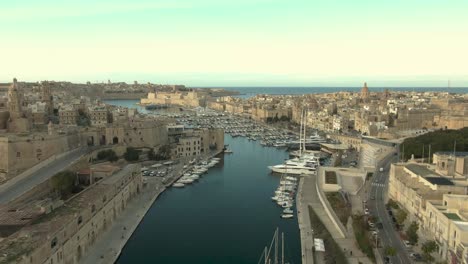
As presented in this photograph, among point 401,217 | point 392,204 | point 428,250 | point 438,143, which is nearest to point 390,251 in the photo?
point 428,250

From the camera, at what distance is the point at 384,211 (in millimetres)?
14094

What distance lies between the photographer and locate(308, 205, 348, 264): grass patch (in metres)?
10.9

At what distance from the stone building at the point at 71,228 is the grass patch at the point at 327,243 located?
6218 millimetres

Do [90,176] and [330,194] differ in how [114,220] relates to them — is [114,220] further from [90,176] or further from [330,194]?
[330,194]

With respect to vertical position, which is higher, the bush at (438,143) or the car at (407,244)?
the bush at (438,143)

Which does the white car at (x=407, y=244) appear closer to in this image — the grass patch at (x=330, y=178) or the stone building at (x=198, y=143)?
the grass patch at (x=330, y=178)

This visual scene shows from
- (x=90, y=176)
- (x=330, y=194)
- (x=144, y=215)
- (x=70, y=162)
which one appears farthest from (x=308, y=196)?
(x=70, y=162)

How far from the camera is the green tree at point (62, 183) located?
Answer: 624 inches

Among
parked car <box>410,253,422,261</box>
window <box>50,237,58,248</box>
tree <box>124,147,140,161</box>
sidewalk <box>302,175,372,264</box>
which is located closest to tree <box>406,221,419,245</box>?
parked car <box>410,253,422,261</box>

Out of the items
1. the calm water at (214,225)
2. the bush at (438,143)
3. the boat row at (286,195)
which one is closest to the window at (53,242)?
the calm water at (214,225)

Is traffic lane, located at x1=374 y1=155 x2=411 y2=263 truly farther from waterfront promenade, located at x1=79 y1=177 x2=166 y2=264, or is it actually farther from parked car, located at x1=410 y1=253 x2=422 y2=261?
waterfront promenade, located at x1=79 y1=177 x2=166 y2=264

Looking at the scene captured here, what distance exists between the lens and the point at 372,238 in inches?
455

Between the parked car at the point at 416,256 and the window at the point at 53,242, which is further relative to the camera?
the parked car at the point at 416,256

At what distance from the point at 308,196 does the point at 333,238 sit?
4.98 metres
